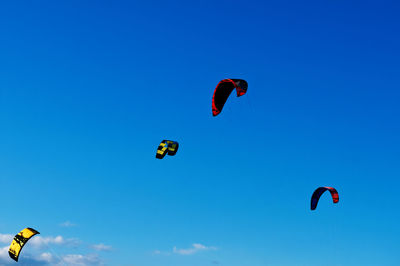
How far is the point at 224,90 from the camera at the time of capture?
40.7 meters

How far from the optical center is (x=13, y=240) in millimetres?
40844

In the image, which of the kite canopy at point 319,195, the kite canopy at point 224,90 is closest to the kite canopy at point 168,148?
the kite canopy at point 224,90

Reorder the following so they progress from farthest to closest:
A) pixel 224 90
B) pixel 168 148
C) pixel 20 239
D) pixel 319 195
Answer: pixel 319 195 → pixel 168 148 → pixel 224 90 → pixel 20 239

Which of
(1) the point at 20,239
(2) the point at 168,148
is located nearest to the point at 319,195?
(2) the point at 168,148

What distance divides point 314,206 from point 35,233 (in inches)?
1266

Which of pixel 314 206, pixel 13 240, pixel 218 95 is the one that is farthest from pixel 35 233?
pixel 314 206

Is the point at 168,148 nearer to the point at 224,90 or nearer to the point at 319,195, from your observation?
the point at 224,90

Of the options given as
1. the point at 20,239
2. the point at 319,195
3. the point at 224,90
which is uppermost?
the point at 224,90

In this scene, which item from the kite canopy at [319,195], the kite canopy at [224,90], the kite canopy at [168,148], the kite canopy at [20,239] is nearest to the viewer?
the kite canopy at [224,90]

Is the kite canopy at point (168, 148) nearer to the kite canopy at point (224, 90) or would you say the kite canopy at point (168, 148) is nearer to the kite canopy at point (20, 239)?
the kite canopy at point (224, 90)

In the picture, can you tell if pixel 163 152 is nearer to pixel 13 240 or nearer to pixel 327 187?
pixel 13 240

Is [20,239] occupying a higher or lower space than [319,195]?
lower

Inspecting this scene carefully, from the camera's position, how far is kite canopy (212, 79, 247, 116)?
3725cm

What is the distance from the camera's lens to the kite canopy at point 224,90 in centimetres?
3725
